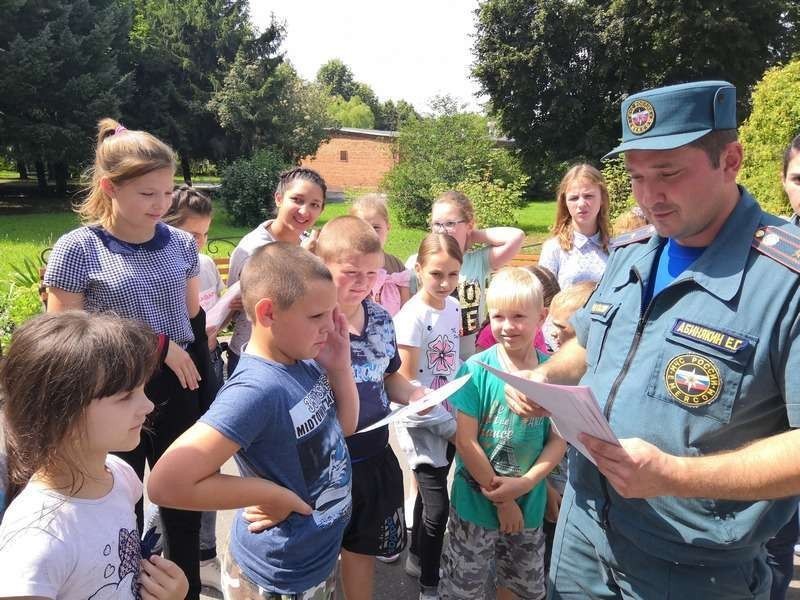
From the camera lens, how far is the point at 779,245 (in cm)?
158

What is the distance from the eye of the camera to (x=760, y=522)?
1562 millimetres

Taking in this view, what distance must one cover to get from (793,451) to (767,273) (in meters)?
0.46

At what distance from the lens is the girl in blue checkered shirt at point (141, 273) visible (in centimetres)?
233

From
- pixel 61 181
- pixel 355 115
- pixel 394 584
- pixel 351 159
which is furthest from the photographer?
pixel 355 115

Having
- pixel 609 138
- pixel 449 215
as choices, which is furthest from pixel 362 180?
pixel 449 215

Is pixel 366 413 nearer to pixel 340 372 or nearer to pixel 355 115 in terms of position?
pixel 340 372

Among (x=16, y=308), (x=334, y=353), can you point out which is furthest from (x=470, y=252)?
(x=16, y=308)

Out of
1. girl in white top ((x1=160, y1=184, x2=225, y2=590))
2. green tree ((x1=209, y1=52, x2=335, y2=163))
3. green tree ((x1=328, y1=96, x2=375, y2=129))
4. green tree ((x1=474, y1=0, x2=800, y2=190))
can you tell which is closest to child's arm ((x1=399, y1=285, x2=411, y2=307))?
girl in white top ((x1=160, y1=184, x2=225, y2=590))

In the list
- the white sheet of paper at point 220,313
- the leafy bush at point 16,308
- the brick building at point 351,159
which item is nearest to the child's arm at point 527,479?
the white sheet of paper at point 220,313

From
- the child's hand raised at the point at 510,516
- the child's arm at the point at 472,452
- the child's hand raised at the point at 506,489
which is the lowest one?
the child's hand raised at the point at 510,516

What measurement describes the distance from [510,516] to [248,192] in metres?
20.8

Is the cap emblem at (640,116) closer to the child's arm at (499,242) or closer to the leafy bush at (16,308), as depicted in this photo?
the child's arm at (499,242)

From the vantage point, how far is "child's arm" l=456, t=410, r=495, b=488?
2.46 m

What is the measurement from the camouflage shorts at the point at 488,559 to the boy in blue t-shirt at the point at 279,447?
0.77 m
